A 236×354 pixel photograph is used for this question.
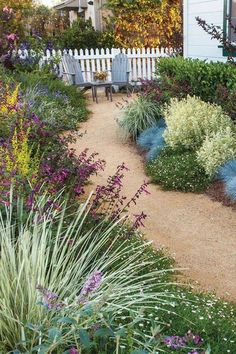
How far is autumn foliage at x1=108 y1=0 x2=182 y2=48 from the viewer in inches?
598

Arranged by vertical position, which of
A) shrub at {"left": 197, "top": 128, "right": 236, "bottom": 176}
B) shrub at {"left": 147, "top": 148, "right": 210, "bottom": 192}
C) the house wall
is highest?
the house wall

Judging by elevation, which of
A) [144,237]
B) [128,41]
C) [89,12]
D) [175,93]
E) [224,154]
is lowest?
[144,237]

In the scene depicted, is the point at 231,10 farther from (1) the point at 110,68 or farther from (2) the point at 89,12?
(2) the point at 89,12

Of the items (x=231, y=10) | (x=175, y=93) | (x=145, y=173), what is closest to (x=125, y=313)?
(x=145, y=173)

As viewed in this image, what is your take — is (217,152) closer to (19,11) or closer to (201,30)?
(201,30)

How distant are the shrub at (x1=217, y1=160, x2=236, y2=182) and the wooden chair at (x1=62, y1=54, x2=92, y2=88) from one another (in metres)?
8.16

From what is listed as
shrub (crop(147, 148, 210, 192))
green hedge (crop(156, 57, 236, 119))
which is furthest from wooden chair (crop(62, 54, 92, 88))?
shrub (crop(147, 148, 210, 192))

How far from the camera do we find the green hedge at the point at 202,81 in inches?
234

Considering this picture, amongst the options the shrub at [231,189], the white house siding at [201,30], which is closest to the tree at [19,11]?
the white house siding at [201,30]

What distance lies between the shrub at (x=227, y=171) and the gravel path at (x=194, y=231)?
0.34 m

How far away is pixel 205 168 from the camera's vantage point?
221 inches

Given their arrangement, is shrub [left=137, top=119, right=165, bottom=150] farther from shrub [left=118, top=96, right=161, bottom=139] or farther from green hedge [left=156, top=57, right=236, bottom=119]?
green hedge [left=156, top=57, right=236, bottom=119]

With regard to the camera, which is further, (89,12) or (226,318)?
(89,12)

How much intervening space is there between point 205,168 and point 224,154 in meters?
0.29
